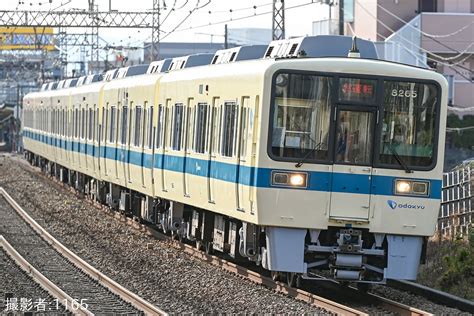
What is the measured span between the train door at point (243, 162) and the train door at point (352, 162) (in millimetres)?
972

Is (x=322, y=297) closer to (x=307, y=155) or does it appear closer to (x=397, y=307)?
(x=397, y=307)

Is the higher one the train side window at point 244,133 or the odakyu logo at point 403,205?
the train side window at point 244,133

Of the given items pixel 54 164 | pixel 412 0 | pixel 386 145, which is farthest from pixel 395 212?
pixel 412 0

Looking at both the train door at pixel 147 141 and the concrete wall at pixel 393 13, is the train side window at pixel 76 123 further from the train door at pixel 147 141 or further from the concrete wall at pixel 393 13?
the concrete wall at pixel 393 13

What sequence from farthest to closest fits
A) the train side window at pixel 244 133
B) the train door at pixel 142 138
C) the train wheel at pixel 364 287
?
1. the train door at pixel 142 138
2. the train wheel at pixel 364 287
3. the train side window at pixel 244 133

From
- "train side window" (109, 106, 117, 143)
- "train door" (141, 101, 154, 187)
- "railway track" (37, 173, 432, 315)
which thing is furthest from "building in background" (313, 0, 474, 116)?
"railway track" (37, 173, 432, 315)

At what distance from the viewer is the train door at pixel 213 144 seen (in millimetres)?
14344

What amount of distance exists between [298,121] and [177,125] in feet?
A: 16.0

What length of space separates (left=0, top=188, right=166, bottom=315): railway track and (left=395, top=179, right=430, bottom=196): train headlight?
281 cm

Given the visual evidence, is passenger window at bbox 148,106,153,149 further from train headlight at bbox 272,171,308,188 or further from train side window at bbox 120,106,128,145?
train headlight at bbox 272,171,308,188

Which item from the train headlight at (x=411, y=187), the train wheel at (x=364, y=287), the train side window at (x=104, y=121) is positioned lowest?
the train wheel at (x=364, y=287)

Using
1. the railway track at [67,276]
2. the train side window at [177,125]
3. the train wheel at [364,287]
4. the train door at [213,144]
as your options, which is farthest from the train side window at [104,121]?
the train wheel at [364,287]

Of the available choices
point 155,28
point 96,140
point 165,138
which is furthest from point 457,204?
point 155,28

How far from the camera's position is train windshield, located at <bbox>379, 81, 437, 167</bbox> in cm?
1220
